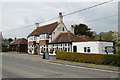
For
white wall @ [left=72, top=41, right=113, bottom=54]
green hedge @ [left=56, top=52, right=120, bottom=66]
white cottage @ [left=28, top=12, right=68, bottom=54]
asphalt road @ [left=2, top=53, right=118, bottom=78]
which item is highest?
white cottage @ [left=28, top=12, right=68, bottom=54]

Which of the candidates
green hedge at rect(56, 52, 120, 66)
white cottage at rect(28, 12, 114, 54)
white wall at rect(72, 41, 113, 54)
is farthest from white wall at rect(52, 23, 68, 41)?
green hedge at rect(56, 52, 120, 66)

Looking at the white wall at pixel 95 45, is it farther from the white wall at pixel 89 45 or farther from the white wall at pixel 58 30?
the white wall at pixel 58 30

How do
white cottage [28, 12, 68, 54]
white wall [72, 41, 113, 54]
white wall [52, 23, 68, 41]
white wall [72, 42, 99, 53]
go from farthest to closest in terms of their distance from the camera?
white cottage [28, 12, 68, 54]
white wall [52, 23, 68, 41]
white wall [72, 42, 99, 53]
white wall [72, 41, 113, 54]

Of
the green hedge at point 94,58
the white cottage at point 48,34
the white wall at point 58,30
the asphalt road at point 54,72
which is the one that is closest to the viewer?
the asphalt road at point 54,72

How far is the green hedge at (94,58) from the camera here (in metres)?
19.0

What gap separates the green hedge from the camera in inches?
747

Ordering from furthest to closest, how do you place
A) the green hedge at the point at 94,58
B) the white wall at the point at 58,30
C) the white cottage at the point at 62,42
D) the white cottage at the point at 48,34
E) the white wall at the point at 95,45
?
the white cottage at the point at 48,34 < the white wall at the point at 58,30 < the white cottage at the point at 62,42 < the white wall at the point at 95,45 < the green hedge at the point at 94,58

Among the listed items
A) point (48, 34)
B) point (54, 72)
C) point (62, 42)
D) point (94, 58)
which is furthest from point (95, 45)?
point (48, 34)

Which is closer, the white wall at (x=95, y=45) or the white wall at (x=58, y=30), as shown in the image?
the white wall at (x=95, y=45)

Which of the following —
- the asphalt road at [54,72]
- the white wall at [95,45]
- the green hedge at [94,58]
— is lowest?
the asphalt road at [54,72]

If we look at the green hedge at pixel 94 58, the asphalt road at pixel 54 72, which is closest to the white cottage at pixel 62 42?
the green hedge at pixel 94 58

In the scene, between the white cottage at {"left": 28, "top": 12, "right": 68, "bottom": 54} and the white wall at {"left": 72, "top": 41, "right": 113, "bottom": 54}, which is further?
the white cottage at {"left": 28, "top": 12, "right": 68, "bottom": 54}

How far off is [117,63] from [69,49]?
16.5 metres

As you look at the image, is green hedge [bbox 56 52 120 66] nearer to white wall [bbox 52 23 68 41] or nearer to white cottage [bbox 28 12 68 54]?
white wall [bbox 52 23 68 41]
